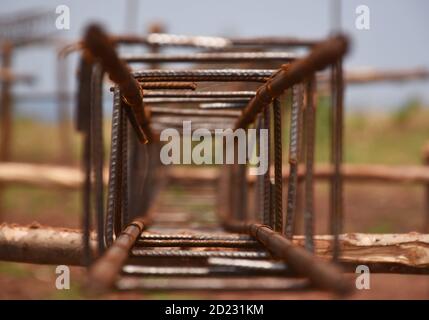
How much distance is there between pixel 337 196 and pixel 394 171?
390 cm

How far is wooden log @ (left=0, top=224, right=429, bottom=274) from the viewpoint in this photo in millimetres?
1729

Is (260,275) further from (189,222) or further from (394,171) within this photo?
(394,171)

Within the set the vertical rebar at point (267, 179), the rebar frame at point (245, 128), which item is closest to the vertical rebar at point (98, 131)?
the rebar frame at point (245, 128)

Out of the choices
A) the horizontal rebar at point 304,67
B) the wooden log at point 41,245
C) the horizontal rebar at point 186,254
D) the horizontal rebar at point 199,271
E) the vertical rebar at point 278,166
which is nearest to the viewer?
the horizontal rebar at point 304,67

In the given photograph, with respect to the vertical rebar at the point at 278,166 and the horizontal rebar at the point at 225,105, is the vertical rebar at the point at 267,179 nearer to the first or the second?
the vertical rebar at the point at 278,166

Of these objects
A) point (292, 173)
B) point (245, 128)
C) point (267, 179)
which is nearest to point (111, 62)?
point (292, 173)

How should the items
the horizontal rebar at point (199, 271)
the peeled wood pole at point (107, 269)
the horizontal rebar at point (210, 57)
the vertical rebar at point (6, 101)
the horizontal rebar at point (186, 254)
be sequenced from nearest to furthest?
1. the peeled wood pole at point (107, 269)
2. the horizontal rebar at point (199, 271)
3. the horizontal rebar at point (186, 254)
4. the horizontal rebar at point (210, 57)
5. the vertical rebar at point (6, 101)

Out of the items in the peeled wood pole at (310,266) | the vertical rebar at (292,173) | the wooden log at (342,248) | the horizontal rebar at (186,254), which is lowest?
the wooden log at (342,248)

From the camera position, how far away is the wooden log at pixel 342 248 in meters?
1.73

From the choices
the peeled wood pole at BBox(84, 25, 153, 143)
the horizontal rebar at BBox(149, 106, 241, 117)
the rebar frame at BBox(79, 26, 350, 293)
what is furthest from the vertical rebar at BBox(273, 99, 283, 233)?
the horizontal rebar at BBox(149, 106, 241, 117)

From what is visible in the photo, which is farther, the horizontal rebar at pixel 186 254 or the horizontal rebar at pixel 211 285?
the horizontal rebar at pixel 186 254

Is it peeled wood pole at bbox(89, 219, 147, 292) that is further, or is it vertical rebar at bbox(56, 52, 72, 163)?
vertical rebar at bbox(56, 52, 72, 163)

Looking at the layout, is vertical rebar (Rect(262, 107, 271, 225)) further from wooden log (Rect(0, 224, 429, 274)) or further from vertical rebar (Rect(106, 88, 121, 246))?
vertical rebar (Rect(106, 88, 121, 246))
